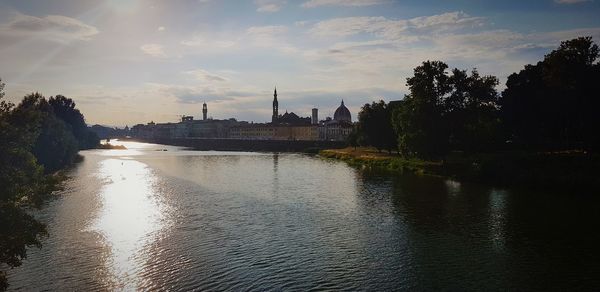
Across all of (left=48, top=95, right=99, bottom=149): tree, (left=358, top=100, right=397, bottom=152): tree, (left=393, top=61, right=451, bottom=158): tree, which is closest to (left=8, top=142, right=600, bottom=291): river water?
(left=393, top=61, right=451, bottom=158): tree

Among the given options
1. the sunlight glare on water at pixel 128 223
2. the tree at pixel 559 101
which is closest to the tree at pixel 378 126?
the tree at pixel 559 101

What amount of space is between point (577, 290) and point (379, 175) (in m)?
53.3

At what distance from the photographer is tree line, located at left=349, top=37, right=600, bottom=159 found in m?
66.8

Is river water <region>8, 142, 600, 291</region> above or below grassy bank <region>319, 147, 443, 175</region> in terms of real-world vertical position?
below

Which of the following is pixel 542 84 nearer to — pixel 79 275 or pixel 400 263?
pixel 400 263

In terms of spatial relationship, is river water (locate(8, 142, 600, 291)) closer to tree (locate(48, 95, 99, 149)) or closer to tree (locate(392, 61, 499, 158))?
tree (locate(392, 61, 499, 158))

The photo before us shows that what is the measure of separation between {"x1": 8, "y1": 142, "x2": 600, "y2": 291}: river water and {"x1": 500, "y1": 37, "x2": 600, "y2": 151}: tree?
61.0 ft

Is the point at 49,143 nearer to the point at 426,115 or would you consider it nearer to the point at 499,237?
the point at 426,115

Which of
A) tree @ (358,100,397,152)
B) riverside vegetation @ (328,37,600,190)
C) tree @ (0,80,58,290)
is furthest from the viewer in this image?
tree @ (358,100,397,152)

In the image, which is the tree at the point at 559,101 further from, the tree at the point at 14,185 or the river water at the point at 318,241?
the tree at the point at 14,185

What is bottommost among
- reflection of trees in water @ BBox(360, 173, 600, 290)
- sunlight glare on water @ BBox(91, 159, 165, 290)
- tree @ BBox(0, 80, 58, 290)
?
reflection of trees in water @ BBox(360, 173, 600, 290)

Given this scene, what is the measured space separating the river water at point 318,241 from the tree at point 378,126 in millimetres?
48250

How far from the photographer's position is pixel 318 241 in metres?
33.4

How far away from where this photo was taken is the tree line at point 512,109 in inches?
2628
